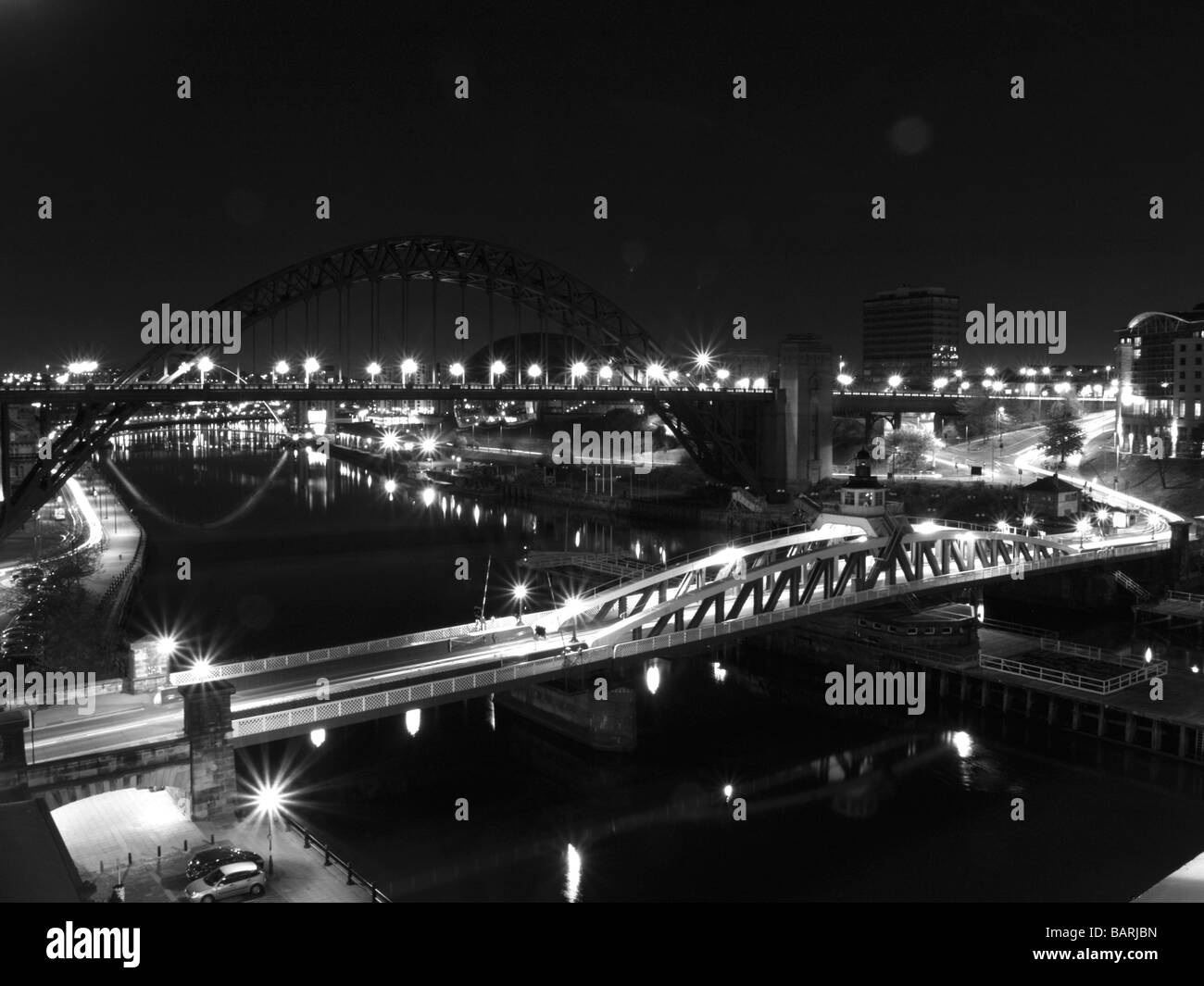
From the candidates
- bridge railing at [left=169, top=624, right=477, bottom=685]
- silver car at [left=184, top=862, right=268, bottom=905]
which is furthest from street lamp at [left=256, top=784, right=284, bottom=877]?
silver car at [left=184, top=862, right=268, bottom=905]

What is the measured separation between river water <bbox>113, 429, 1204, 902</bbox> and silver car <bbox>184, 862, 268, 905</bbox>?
8.14ft

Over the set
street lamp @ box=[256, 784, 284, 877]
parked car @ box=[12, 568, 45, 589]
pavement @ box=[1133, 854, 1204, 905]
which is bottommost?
street lamp @ box=[256, 784, 284, 877]

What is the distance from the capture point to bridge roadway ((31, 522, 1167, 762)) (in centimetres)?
1271

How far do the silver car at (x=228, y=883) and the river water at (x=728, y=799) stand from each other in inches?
97.6

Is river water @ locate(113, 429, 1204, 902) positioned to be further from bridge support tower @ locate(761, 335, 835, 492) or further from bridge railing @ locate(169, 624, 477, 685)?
bridge support tower @ locate(761, 335, 835, 492)

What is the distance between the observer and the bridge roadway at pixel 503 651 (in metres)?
12.7

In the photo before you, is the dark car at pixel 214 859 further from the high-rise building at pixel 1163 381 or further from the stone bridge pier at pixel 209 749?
the high-rise building at pixel 1163 381

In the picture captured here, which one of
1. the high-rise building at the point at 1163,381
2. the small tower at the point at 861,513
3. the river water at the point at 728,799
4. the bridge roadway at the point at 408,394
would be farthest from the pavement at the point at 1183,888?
the high-rise building at the point at 1163,381

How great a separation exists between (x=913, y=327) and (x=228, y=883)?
12053 cm

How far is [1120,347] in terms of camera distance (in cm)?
5250

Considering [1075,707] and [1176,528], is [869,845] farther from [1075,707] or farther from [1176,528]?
[1176,528]

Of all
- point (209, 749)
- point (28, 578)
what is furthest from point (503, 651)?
point (28, 578)
